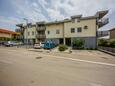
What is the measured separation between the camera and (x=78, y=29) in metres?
28.0

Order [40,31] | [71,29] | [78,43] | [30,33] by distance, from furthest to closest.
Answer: [30,33] → [40,31] → [71,29] → [78,43]

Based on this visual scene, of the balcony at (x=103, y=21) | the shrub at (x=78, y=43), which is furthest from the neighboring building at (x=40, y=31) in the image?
the balcony at (x=103, y=21)

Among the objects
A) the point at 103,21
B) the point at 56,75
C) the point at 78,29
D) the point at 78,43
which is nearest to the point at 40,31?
the point at 78,29

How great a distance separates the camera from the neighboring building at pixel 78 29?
26.0 metres

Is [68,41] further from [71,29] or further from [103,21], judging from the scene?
[103,21]

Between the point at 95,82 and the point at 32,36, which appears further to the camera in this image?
the point at 32,36

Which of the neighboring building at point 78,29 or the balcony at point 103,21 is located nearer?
the neighboring building at point 78,29

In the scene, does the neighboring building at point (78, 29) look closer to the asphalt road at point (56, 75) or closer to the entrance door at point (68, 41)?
the entrance door at point (68, 41)

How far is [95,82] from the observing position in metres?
5.19

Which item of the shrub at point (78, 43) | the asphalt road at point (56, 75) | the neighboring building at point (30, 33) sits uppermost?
the neighboring building at point (30, 33)

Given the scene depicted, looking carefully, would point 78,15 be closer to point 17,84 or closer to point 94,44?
point 94,44

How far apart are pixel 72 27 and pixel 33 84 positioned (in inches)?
1003

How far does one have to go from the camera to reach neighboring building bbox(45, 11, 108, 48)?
26000 millimetres

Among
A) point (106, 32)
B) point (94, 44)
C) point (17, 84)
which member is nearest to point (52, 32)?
point (94, 44)
